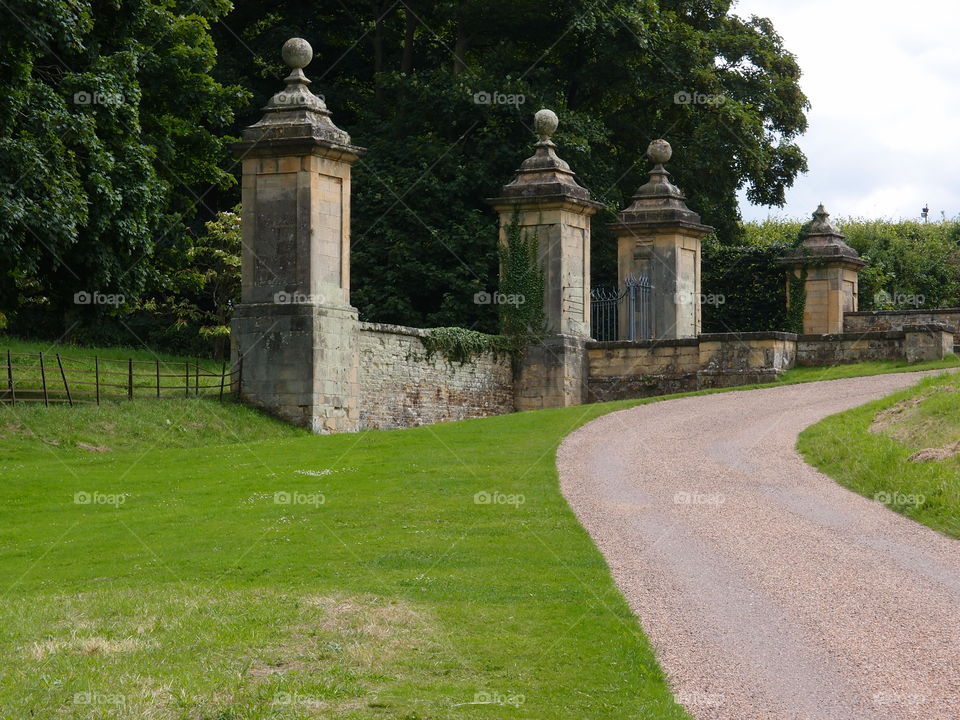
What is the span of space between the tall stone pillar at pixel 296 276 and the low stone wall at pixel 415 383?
640 mm

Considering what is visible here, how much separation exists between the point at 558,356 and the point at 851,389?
20.8 ft

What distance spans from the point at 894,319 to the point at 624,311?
7460 mm

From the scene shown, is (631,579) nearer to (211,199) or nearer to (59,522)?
(59,522)

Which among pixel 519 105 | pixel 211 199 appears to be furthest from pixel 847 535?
pixel 211 199

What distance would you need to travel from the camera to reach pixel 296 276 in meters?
24.6

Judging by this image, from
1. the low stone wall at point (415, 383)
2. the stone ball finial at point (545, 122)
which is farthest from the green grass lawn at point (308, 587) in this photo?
the stone ball finial at point (545, 122)

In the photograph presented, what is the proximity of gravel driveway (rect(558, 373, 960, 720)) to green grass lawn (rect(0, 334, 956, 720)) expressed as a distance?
40 centimetres

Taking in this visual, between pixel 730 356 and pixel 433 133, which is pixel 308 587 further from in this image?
pixel 433 133

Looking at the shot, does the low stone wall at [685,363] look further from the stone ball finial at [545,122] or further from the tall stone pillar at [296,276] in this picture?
the tall stone pillar at [296,276]

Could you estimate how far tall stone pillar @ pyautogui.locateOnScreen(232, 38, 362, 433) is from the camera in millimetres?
24328

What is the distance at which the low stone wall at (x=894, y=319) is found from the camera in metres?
33.8

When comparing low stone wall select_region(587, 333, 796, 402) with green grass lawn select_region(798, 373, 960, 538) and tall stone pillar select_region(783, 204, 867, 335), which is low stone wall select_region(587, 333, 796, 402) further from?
tall stone pillar select_region(783, 204, 867, 335)

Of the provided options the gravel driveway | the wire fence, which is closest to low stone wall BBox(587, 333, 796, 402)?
the gravel driveway

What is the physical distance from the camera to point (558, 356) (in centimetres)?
2934
